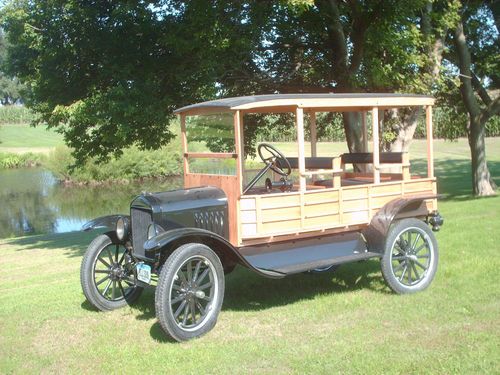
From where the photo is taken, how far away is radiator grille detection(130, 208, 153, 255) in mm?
5805

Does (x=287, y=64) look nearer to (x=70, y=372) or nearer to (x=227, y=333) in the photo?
(x=227, y=333)

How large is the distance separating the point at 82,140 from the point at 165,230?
758 centimetres

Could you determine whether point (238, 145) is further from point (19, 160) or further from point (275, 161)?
point (19, 160)

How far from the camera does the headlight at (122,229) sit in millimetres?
6133

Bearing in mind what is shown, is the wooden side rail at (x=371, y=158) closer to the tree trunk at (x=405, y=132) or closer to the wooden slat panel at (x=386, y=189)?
the wooden slat panel at (x=386, y=189)

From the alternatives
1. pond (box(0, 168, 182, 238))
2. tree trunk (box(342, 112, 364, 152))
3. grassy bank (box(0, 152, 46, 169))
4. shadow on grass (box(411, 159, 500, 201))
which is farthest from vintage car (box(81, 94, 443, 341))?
grassy bank (box(0, 152, 46, 169))

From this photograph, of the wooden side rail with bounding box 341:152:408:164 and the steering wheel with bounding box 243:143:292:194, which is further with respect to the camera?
the wooden side rail with bounding box 341:152:408:164

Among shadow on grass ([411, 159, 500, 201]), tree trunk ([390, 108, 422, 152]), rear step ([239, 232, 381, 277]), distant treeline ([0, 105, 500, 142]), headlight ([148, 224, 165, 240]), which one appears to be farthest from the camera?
shadow on grass ([411, 159, 500, 201])

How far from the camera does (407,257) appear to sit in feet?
21.8

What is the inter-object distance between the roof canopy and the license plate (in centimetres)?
174

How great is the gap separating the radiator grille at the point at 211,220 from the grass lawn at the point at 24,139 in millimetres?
53884

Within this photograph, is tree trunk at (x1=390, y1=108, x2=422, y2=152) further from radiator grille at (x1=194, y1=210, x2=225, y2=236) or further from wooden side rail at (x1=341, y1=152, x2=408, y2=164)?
radiator grille at (x1=194, y1=210, x2=225, y2=236)

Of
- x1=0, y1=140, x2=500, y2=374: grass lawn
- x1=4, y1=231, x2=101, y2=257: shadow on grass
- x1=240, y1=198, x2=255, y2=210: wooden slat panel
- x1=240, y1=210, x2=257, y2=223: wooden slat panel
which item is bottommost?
x1=4, y1=231, x2=101, y2=257: shadow on grass

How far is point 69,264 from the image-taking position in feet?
Answer: 35.8
